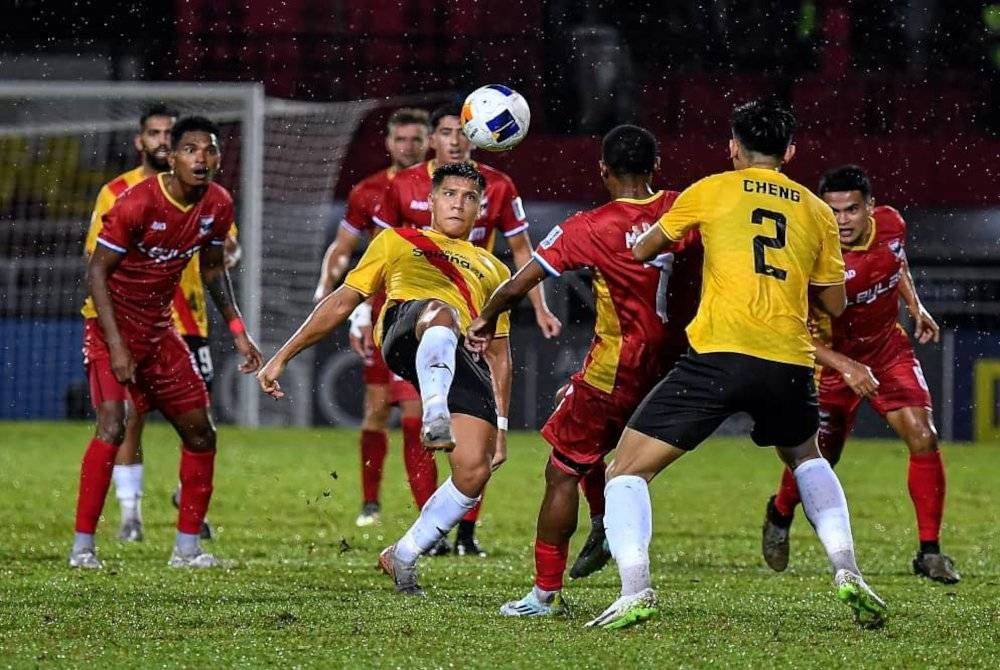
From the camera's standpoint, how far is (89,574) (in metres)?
7.08

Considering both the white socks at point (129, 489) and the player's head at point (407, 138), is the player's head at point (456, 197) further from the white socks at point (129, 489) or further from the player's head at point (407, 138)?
the white socks at point (129, 489)

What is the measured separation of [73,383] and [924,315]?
1274 cm

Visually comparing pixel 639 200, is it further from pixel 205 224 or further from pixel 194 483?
pixel 194 483

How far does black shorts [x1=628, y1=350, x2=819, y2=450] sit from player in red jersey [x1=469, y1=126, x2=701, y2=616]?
56 cm

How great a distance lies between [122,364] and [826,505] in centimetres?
321

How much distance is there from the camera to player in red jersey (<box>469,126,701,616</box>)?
233 inches

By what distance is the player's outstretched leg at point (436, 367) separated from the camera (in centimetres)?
612

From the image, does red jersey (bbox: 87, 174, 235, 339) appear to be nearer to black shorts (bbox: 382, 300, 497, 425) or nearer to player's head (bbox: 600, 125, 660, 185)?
black shorts (bbox: 382, 300, 497, 425)

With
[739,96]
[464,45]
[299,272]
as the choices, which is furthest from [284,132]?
[739,96]

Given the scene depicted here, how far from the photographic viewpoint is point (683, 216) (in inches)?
217

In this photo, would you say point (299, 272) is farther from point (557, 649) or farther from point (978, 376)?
point (557, 649)

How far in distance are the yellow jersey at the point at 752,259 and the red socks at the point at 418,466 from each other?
2.72 m

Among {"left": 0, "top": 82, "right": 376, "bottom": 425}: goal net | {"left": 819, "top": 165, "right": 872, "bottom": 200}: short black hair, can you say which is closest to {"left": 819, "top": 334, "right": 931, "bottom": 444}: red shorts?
{"left": 819, "top": 165, "right": 872, "bottom": 200}: short black hair

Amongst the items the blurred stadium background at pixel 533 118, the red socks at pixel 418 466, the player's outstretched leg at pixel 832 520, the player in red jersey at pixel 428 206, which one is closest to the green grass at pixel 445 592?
the player's outstretched leg at pixel 832 520
